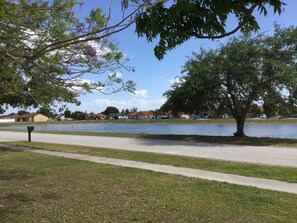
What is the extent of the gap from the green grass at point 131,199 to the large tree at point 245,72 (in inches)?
563

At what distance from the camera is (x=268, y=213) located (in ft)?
21.5

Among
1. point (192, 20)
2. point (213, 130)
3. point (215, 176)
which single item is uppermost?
point (192, 20)

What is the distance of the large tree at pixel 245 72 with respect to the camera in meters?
23.6

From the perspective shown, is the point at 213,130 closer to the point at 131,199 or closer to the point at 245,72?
the point at 245,72

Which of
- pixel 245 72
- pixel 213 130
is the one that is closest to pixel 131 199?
pixel 245 72

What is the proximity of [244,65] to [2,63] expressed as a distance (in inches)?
749

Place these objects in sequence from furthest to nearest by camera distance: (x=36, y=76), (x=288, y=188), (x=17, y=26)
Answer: (x=288, y=188), (x=36, y=76), (x=17, y=26)

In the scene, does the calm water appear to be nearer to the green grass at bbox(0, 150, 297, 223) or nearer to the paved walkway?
the paved walkway

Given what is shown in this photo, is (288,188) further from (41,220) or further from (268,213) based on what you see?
(41,220)

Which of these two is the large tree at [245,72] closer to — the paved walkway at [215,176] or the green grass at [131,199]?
the paved walkway at [215,176]

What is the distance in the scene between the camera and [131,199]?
7.61m

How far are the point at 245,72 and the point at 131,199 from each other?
1773 centimetres

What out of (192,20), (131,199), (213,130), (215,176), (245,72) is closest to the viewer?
(192,20)

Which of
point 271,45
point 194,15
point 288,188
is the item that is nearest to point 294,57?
point 271,45
